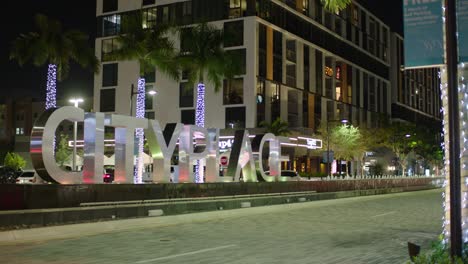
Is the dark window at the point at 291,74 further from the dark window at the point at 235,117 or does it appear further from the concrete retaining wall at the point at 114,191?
the concrete retaining wall at the point at 114,191

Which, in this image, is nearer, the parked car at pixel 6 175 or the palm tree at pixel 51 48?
the parked car at pixel 6 175

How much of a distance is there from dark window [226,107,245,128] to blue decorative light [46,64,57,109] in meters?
29.7

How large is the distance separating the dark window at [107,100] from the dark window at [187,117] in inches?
416

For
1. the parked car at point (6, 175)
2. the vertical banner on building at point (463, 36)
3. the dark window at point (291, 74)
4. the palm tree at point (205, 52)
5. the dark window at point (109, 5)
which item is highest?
the dark window at point (109, 5)

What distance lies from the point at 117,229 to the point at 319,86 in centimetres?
6034

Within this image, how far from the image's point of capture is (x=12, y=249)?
13758 millimetres

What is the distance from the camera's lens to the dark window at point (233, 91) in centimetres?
6184

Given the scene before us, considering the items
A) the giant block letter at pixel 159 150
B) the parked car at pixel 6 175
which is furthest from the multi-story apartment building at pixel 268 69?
the parked car at pixel 6 175

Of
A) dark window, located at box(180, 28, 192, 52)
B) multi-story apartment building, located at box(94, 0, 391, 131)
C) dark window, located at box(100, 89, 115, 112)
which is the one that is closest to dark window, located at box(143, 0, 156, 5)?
multi-story apartment building, located at box(94, 0, 391, 131)

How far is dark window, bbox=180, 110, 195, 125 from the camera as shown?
216ft

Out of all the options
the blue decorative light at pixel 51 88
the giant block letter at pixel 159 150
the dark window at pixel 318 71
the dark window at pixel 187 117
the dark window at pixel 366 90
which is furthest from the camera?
the dark window at pixel 366 90

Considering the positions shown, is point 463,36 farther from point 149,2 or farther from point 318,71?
point 318,71

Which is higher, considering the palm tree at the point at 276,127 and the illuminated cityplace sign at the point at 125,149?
the palm tree at the point at 276,127

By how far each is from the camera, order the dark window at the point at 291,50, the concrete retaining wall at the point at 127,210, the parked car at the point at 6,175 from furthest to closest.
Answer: the dark window at the point at 291,50 < the parked car at the point at 6,175 < the concrete retaining wall at the point at 127,210
